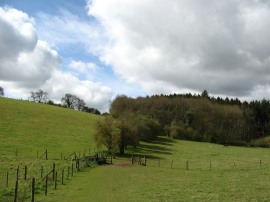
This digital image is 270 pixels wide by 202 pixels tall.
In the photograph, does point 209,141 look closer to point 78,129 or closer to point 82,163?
point 78,129

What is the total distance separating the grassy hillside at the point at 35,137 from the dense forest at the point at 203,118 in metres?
31.4

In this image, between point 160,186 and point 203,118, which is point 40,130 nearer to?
point 160,186

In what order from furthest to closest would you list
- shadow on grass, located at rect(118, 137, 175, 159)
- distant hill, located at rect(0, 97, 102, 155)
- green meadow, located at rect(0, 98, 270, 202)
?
1. shadow on grass, located at rect(118, 137, 175, 159)
2. distant hill, located at rect(0, 97, 102, 155)
3. green meadow, located at rect(0, 98, 270, 202)

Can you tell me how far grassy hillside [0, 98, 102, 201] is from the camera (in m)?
48.8

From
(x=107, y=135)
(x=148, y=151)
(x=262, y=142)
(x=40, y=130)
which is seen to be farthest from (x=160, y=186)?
(x=262, y=142)

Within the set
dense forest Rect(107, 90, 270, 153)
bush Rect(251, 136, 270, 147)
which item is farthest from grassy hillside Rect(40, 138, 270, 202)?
bush Rect(251, 136, 270, 147)

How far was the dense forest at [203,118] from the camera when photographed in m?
131

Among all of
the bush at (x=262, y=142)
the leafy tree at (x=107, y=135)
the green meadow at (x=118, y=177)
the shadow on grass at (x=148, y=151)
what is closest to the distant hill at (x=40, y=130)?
the green meadow at (x=118, y=177)

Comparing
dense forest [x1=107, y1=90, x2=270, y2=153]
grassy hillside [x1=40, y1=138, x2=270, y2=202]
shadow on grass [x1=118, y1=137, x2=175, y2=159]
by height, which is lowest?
grassy hillside [x1=40, y1=138, x2=270, y2=202]

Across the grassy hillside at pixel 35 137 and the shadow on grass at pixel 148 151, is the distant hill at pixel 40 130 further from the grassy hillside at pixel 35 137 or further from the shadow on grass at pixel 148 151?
the shadow on grass at pixel 148 151

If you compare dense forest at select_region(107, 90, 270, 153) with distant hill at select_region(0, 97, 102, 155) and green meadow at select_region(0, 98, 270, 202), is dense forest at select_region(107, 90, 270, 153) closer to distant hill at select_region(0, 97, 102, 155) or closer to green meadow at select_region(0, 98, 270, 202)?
distant hill at select_region(0, 97, 102, 155)

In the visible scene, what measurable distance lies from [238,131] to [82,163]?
10571 cm

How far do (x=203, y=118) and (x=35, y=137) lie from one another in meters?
82.4

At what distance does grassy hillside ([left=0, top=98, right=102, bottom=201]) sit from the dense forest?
103 ft
